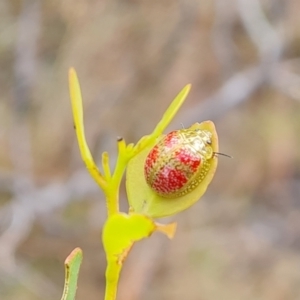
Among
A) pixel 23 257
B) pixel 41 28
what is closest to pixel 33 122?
pixel 41 28

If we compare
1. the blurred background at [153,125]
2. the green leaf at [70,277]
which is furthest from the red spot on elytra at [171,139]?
the blurred background at [153,125]

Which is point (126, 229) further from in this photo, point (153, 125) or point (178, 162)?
point (153, 125)

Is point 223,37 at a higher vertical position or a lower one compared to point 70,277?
higher

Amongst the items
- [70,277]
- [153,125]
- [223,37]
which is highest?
[223,37]

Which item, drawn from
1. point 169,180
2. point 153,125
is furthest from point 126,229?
point 153,125

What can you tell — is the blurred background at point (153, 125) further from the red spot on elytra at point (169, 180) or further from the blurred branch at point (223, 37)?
the red spot on elytra at point (169, 180)

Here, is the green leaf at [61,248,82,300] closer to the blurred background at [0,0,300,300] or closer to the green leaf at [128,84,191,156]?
the green leaf at [128,84,191,156]

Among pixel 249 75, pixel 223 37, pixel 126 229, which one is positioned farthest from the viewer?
pixel 223 37
